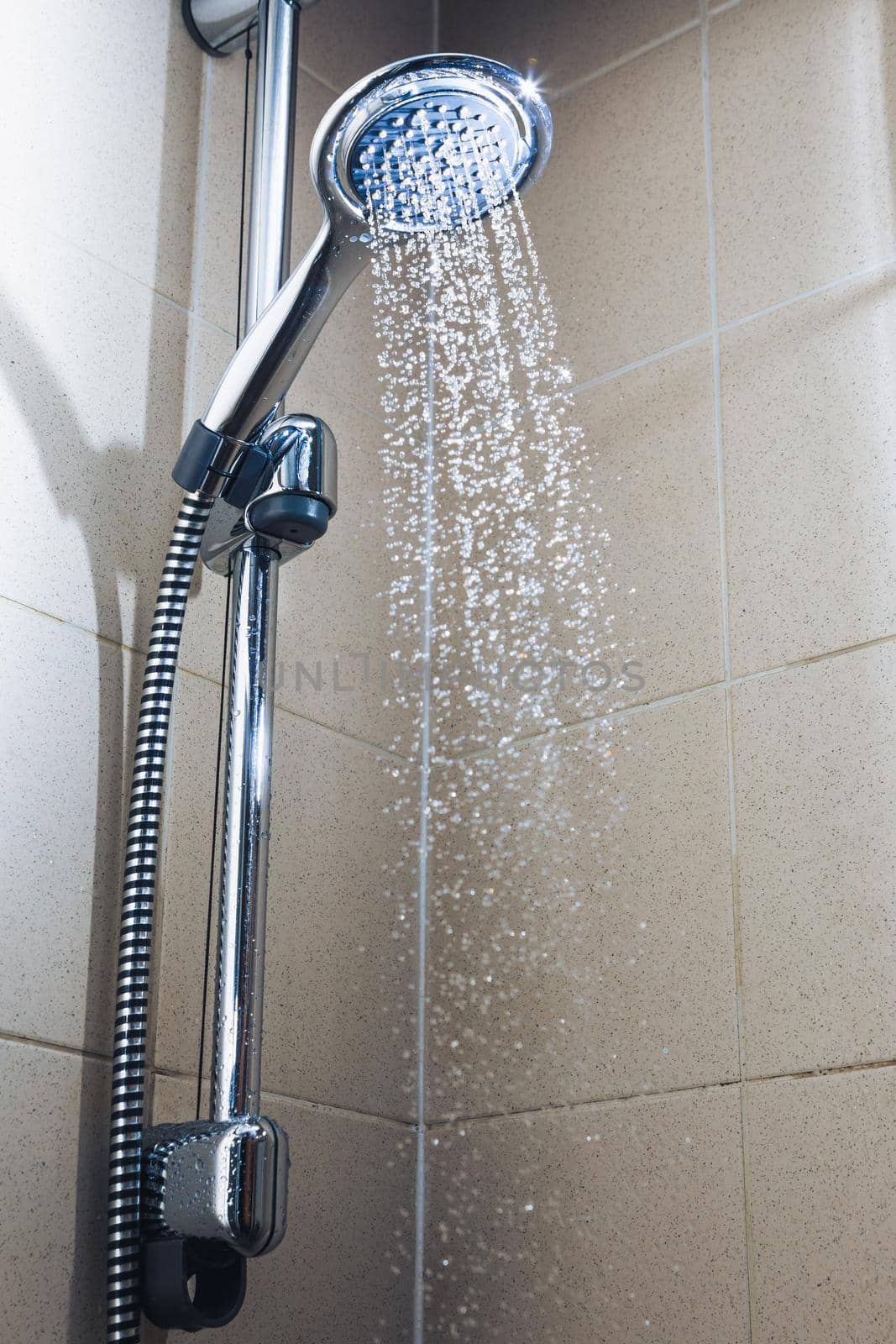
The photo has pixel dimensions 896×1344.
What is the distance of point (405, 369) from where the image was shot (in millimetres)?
1368

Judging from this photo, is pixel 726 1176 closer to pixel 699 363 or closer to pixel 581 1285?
pixel 581 1285

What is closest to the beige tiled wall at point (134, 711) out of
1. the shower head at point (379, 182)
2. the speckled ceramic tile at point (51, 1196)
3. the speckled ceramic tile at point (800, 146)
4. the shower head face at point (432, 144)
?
the speckled ceramic tile at point (51, 1196)

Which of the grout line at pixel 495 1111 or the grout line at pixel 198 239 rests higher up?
the grout line at pixel 198 239

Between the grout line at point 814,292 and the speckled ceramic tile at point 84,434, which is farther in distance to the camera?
the grout line at point 814,292

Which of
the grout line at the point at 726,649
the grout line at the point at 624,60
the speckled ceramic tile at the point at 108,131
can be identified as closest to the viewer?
the grout line at the point at 726,649

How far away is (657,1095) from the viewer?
3.45ft

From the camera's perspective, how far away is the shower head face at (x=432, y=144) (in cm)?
93

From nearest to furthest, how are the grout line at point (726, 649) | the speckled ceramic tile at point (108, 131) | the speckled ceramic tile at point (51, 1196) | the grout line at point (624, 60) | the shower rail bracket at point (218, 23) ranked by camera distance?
the speckled ceramic tile at point (51, 1196)
the grout line at point (726, 649)
the speckled ceramic tile at point (108, 131)
the shower rail bracket at point (218, 23)
the grout line at point (624, 60)

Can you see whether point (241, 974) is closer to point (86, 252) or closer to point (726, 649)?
point (726, 649)

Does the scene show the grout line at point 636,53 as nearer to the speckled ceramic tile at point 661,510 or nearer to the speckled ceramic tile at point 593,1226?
the speckled ceramic tile at point 661,510

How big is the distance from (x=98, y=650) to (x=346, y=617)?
27cm

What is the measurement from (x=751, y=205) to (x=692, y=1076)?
0.67 metres

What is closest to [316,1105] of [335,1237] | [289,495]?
[335,1237]

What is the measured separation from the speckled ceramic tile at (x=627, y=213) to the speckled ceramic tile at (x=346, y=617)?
20 cm
